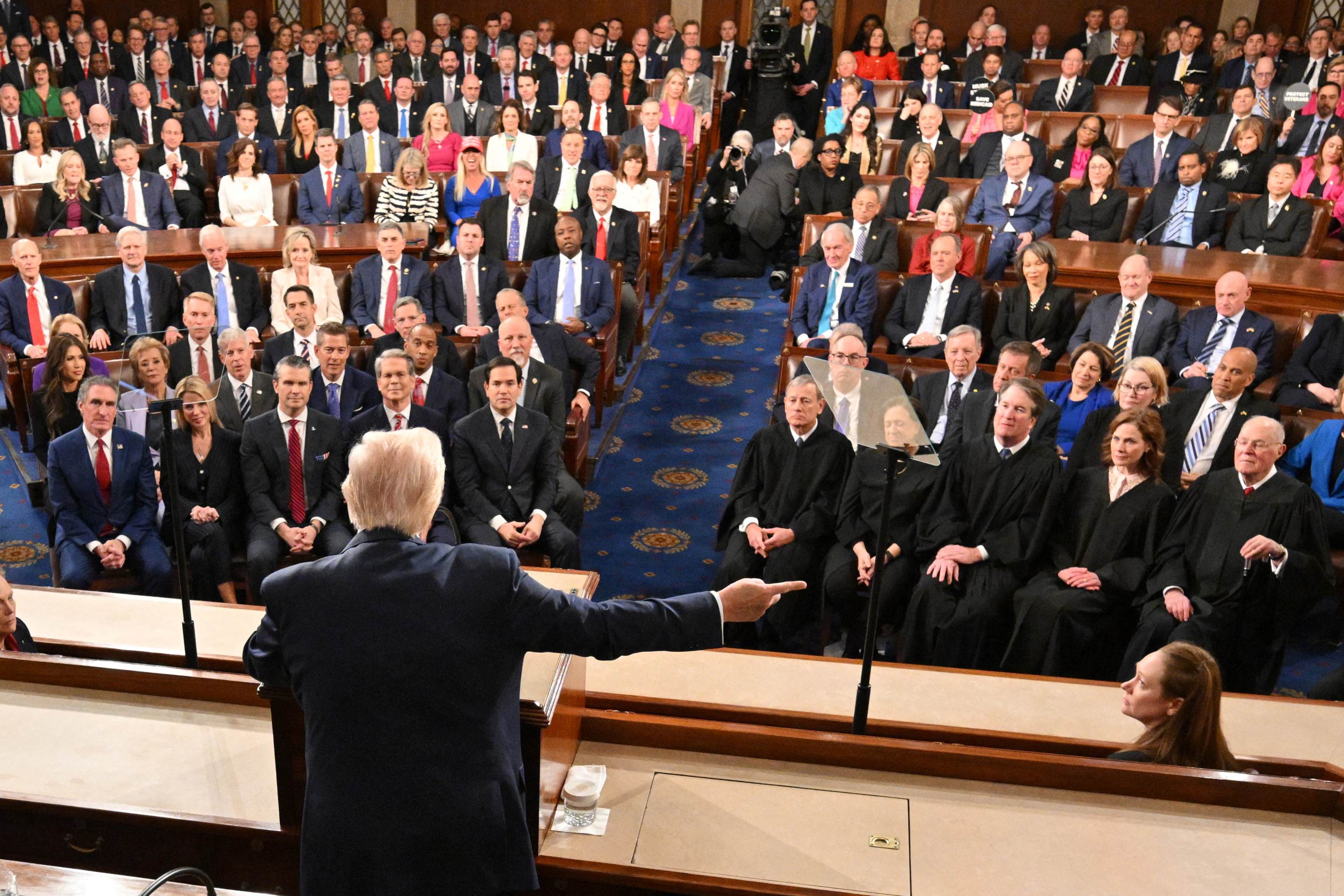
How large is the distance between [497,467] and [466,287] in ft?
5.47

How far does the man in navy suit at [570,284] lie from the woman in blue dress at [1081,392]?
216 cm

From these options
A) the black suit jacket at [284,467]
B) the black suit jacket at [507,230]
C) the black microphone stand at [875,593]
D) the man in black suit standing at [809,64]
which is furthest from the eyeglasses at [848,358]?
the man in black suit standing at [809,64]

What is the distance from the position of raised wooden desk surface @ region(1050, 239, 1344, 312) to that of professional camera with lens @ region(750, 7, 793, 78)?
3867 millimetres

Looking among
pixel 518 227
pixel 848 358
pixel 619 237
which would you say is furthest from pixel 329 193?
pixel 848 358

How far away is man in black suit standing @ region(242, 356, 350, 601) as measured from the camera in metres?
4.36

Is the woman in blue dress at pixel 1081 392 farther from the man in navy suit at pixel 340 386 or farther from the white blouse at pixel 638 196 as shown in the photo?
the white blouse at pixel 638 196

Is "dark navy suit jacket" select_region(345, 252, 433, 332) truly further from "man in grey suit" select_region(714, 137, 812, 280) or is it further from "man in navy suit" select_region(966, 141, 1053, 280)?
"man in navy suit" select_region(966, 141, 1053, 280)

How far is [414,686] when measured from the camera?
6.11 feet

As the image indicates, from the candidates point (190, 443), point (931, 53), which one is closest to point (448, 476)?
point (190, 443)

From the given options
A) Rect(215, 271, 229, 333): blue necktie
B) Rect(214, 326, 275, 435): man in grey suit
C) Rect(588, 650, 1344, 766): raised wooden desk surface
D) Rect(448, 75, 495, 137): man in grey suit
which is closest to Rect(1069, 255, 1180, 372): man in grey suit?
Rect(588, 650, 1344, 766): raised wooden desk surface

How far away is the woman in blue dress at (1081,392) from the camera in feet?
15.5

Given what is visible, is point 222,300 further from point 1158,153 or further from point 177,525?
point 1158,153

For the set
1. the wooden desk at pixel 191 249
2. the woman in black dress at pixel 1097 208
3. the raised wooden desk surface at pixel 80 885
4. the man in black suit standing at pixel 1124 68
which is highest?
the man in black suit standing at pixel 1124 68

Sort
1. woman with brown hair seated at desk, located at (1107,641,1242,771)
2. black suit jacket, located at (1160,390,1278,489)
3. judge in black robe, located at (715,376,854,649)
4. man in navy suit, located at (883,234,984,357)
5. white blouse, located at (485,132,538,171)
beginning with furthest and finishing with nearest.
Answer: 1. white blouse, located at (485,132,538,171)
2. man in navy suit, located at (883,234,984,357)
3. black suit jacket, located at (1160,390,1278,489)
4. judge in black robe, located at (715,376,854,649)
5. woman with brown hair seated at desk, located at (1107,641,1242,771)
